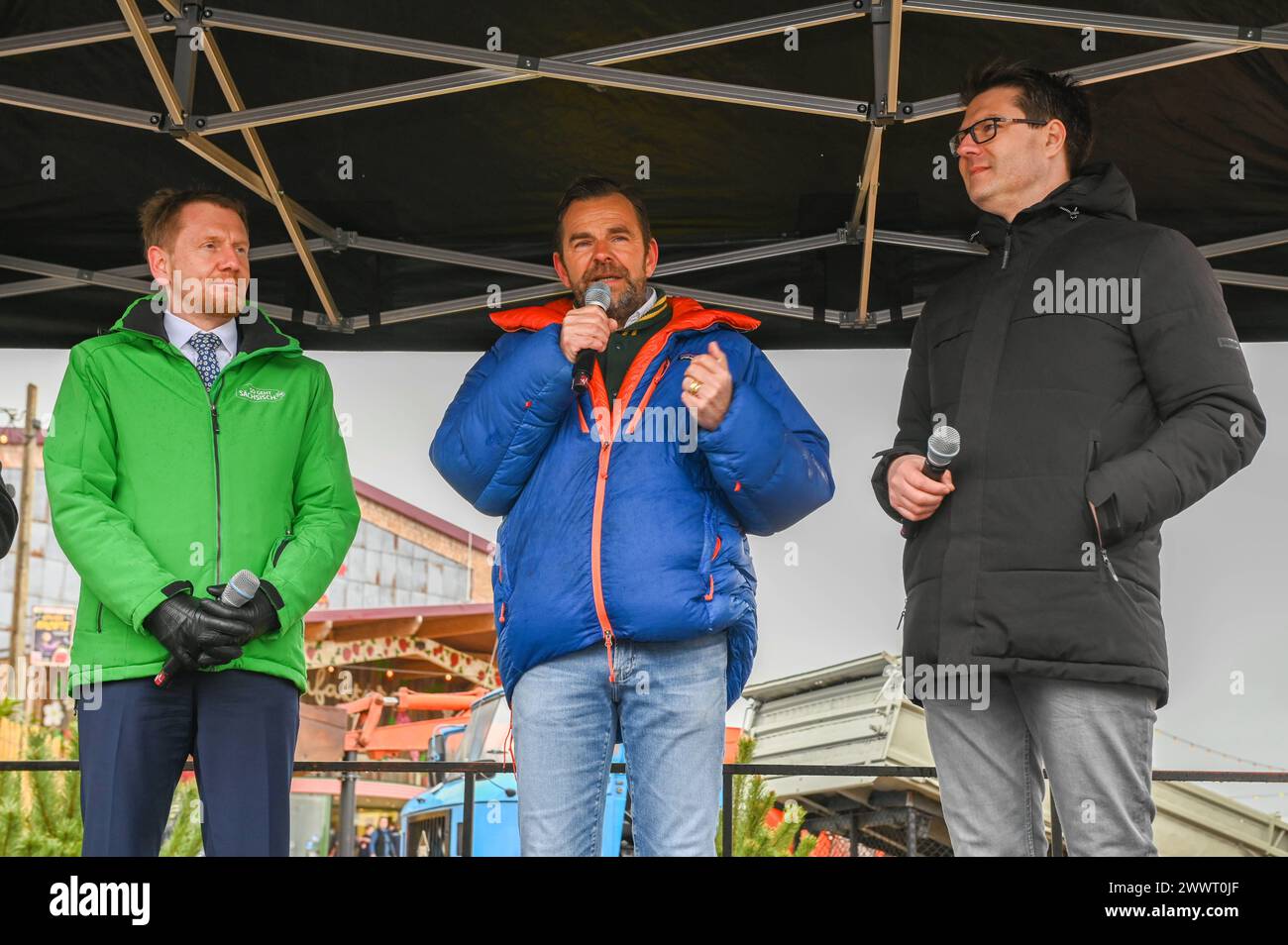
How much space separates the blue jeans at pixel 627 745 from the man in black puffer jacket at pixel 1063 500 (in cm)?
45

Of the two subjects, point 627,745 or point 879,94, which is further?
point 879,94

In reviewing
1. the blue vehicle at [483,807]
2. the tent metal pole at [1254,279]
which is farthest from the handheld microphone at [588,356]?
the blue vehicle at [483,807]

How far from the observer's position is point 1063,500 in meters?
2.51

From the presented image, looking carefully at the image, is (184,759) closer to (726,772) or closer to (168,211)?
(168,211)

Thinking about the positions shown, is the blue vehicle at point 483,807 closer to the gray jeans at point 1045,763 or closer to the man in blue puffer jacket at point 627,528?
the man in blue puffer jacket at point 627,528

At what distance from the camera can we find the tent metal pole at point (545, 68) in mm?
3889

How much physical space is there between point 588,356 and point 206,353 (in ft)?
2.93

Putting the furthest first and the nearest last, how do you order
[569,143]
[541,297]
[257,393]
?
1. [541,297]
2. [569,143]
3. [257,393]

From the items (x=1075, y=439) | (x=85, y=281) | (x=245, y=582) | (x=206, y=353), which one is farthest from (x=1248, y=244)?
(x=85, y=281)

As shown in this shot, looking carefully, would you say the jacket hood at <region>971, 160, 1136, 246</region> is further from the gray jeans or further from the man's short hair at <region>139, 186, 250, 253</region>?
the man's short hair at <region>139, 186, 250, 253</region>

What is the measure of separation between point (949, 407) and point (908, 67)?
1.66 metres

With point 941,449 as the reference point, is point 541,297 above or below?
above
